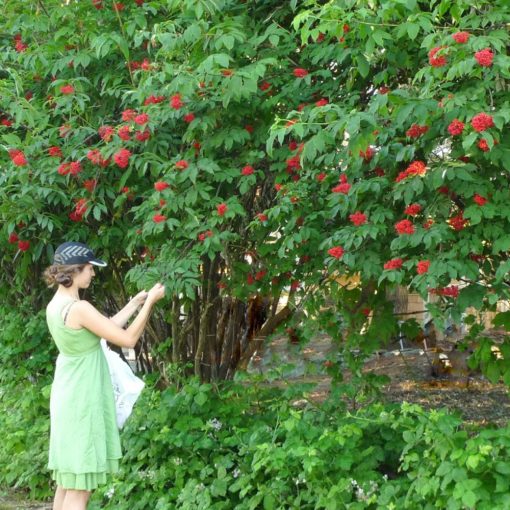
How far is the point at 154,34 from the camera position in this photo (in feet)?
15.4

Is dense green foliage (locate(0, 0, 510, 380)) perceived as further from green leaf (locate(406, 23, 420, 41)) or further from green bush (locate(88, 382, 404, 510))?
green bush (locate(88, 382, 404, 510))

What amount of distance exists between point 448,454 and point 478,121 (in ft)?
5.24

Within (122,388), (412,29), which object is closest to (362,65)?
(412,29)

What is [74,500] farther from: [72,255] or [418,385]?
[418,385]

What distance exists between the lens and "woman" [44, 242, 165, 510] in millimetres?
4117

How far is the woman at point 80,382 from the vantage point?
162 inches

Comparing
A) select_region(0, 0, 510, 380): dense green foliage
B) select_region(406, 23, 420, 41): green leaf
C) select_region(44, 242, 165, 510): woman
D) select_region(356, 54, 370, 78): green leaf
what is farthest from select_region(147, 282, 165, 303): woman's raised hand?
select_region(406, 23, 420, 41): green leaf

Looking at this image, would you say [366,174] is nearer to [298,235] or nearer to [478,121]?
[298,235]

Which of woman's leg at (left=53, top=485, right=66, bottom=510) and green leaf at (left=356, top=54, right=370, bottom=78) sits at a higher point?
green leaf at (left=356, top=54, right=370, bottom=78)

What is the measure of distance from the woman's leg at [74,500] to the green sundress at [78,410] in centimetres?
6

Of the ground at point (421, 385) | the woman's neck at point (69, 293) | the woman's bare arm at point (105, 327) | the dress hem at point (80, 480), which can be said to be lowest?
the ground at point (421, 385)

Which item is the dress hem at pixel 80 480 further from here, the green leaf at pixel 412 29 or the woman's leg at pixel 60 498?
the green leaf at pixel 412 29

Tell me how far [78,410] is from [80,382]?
0.13 meters

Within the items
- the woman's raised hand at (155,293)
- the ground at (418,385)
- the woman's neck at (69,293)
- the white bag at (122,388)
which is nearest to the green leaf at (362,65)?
the woman's raised hand at (155,293)
